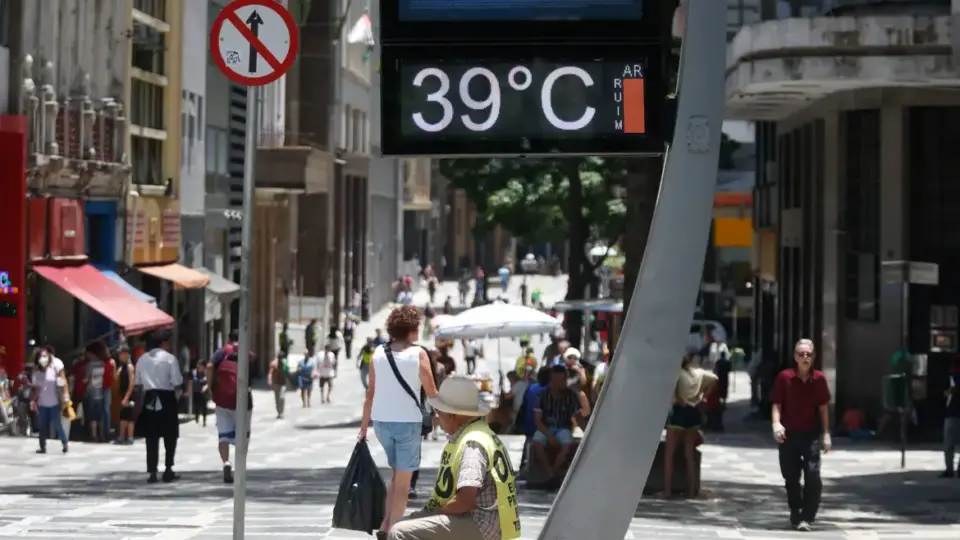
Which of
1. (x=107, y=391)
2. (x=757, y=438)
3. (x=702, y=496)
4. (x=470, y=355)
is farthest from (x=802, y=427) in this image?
(x=470, y=355)

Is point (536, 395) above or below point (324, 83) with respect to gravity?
below

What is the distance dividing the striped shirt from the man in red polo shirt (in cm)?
357

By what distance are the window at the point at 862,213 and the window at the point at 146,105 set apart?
15071mm

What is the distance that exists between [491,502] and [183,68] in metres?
38.3

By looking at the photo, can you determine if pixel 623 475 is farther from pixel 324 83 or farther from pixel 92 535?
pixel 324 83

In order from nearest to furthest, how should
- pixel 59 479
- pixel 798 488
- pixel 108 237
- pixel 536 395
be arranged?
pixel 798 488 < pixel 536 395 < pixel 59 479 < pixel 108 237

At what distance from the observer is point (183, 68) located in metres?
46.8

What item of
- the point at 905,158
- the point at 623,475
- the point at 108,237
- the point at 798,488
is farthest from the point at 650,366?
the point at 108,237

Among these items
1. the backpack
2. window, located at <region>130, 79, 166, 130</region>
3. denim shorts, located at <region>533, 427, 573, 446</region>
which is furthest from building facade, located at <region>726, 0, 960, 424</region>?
window, located at <region>130, 79, 166, 130</region>

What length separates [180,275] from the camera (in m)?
44.3

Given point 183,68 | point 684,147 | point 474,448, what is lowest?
point 474,448

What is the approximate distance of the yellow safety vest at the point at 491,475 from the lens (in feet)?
31.0

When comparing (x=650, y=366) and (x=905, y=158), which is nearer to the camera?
(x=650, y=366)

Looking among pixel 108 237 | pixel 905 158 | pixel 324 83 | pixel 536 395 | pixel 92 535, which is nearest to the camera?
pixel 92 535
